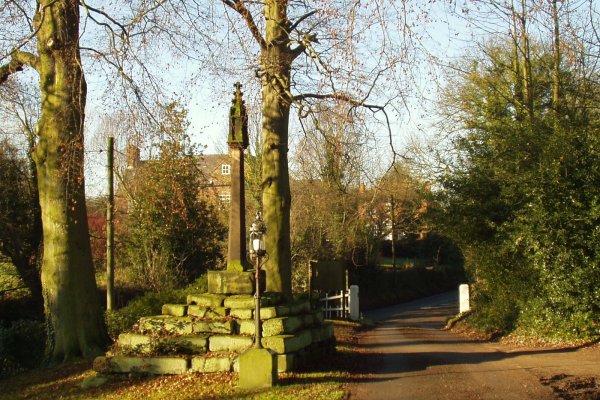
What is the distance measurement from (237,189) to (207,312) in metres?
2.29

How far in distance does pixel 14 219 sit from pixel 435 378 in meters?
18.8

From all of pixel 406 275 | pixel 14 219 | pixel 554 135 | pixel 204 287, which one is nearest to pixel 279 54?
pixel 204 287

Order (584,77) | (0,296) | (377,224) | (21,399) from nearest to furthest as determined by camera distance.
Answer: (21,399), (584,77), (0,296), (377,224)

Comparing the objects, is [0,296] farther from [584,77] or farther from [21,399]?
[584,77]

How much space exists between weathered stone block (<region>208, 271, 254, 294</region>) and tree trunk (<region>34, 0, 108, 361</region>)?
4.33 metres

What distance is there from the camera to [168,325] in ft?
36.3

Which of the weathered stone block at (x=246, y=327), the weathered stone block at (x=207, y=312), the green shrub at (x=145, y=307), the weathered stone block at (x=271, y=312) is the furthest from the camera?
the green shrub at (x=145, y=307)

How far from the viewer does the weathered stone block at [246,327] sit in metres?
10.6

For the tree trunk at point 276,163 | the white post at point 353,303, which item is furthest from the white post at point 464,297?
the tree trunk at point 276,163

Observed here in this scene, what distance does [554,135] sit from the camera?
16.2 m

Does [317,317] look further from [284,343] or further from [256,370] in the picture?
[256,370]

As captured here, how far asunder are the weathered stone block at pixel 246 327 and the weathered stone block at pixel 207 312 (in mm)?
447

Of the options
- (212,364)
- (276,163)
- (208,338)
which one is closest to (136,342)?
(208,338)

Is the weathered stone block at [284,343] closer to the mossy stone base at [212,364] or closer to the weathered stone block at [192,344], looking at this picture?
the mossy stone base at [212,364]
